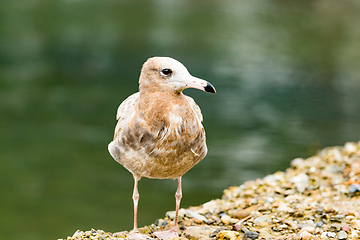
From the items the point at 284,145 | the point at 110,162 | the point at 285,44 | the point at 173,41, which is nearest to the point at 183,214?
the point at 110,162

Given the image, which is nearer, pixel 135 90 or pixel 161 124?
pixel 161 124

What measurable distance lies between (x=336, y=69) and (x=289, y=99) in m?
5.63

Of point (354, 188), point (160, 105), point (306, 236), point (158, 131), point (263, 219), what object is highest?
point (160, 105)

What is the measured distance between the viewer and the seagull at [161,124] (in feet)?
16.6

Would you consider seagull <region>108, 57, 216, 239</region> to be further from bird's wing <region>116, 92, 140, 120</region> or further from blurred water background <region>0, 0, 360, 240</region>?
blurred water background <region>0, 0, 360, 240</region>

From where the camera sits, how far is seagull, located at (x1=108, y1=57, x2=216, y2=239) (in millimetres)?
5055

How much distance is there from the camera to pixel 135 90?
1744 centimetres

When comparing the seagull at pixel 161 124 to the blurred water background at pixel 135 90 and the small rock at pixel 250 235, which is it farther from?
the blurred water background at pixel 135 90

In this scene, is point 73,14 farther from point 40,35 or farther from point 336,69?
point 336,69

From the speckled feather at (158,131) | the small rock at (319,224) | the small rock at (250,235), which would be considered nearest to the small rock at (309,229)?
the small rock at (319,224)

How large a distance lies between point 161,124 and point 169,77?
1.85 ft

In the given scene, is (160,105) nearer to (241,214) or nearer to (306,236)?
(306,236)

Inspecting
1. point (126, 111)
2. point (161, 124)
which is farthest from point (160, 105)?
point (126, 111)

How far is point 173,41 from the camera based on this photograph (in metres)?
25.2
